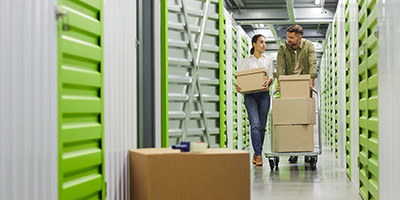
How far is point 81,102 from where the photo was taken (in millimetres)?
2305

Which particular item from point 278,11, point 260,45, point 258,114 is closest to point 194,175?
point 258,114

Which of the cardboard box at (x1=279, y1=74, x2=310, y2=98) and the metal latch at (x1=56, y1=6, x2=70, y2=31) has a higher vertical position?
the metal latch at (x1=56, y1=6, x2=70, y2=31)

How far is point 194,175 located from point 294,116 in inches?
121

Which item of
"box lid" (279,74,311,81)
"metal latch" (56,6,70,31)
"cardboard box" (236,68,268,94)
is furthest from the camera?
"cardboard box" (236,68,268,94)

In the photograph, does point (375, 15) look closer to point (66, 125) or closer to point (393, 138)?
point (393, 138)

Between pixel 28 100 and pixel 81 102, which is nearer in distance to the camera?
pixel 28 100

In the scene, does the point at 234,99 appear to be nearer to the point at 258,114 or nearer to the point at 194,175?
the point at 258,114

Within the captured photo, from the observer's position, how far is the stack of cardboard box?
547 cm

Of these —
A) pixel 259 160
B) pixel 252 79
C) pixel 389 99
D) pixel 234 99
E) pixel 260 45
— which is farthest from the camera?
pixel 234 99

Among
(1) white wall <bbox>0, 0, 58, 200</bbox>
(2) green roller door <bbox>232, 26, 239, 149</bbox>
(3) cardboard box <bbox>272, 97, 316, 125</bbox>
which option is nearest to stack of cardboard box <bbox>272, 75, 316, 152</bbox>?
(3) cardboard box <bbox>272, 97, 316, 125</bbox>

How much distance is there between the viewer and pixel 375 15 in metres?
3.03

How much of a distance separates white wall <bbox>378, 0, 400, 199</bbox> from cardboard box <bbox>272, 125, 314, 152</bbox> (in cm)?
264

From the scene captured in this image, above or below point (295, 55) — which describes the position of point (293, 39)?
above

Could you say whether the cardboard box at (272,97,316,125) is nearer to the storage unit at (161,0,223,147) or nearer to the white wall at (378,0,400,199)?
the storage unit at (161,0,223,147)
